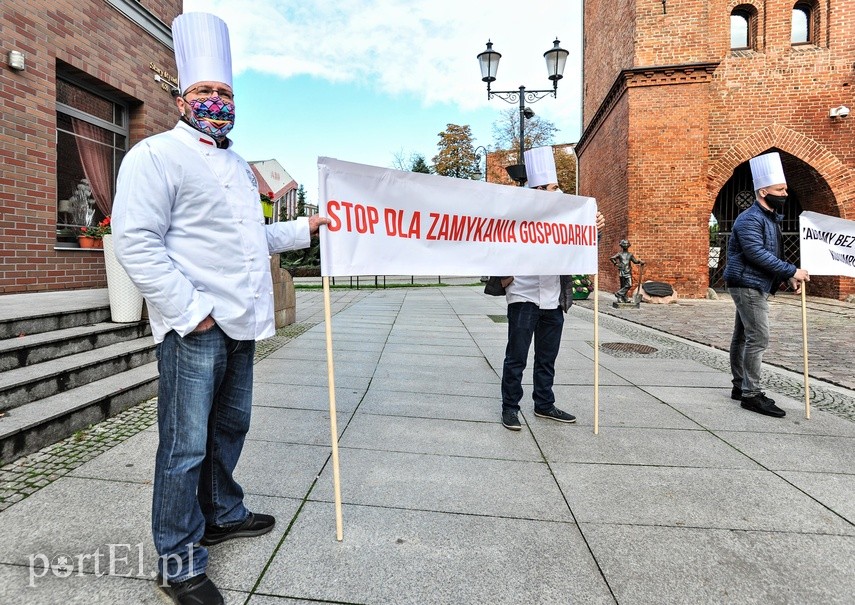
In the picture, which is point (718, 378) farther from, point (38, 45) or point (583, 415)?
point (38, 45)

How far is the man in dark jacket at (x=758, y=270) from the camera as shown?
4414mm

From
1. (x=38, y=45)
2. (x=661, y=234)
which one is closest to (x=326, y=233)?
(x=38, y=45)

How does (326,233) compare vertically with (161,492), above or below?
above

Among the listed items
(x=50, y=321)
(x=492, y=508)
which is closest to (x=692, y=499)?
(x=492, y=508)

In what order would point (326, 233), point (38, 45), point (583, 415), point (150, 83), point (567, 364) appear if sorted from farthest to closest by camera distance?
1. point (150, 83)
2. point (38, 45)
3. point (567, 364)
4. point (583, 415)
5. point (326, 233)

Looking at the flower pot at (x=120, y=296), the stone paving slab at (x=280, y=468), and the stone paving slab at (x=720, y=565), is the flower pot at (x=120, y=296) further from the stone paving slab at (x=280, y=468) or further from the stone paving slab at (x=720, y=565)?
the stone paving slab at (x=720, y=565)

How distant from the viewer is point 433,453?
3.49 m

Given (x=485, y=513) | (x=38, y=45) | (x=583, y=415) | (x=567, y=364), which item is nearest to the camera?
(x=485, y=513)

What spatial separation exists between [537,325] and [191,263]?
114 inches

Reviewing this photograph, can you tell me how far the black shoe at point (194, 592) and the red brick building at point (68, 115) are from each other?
676 centimetres

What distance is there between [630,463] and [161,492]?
110 inches

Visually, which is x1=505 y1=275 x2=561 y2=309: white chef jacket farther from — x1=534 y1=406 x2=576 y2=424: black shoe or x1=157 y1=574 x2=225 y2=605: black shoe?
x1=157 y1=574 x2=225 y2=605: black shoe

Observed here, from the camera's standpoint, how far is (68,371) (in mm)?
4039

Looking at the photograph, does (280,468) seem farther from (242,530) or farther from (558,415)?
(558,415)
